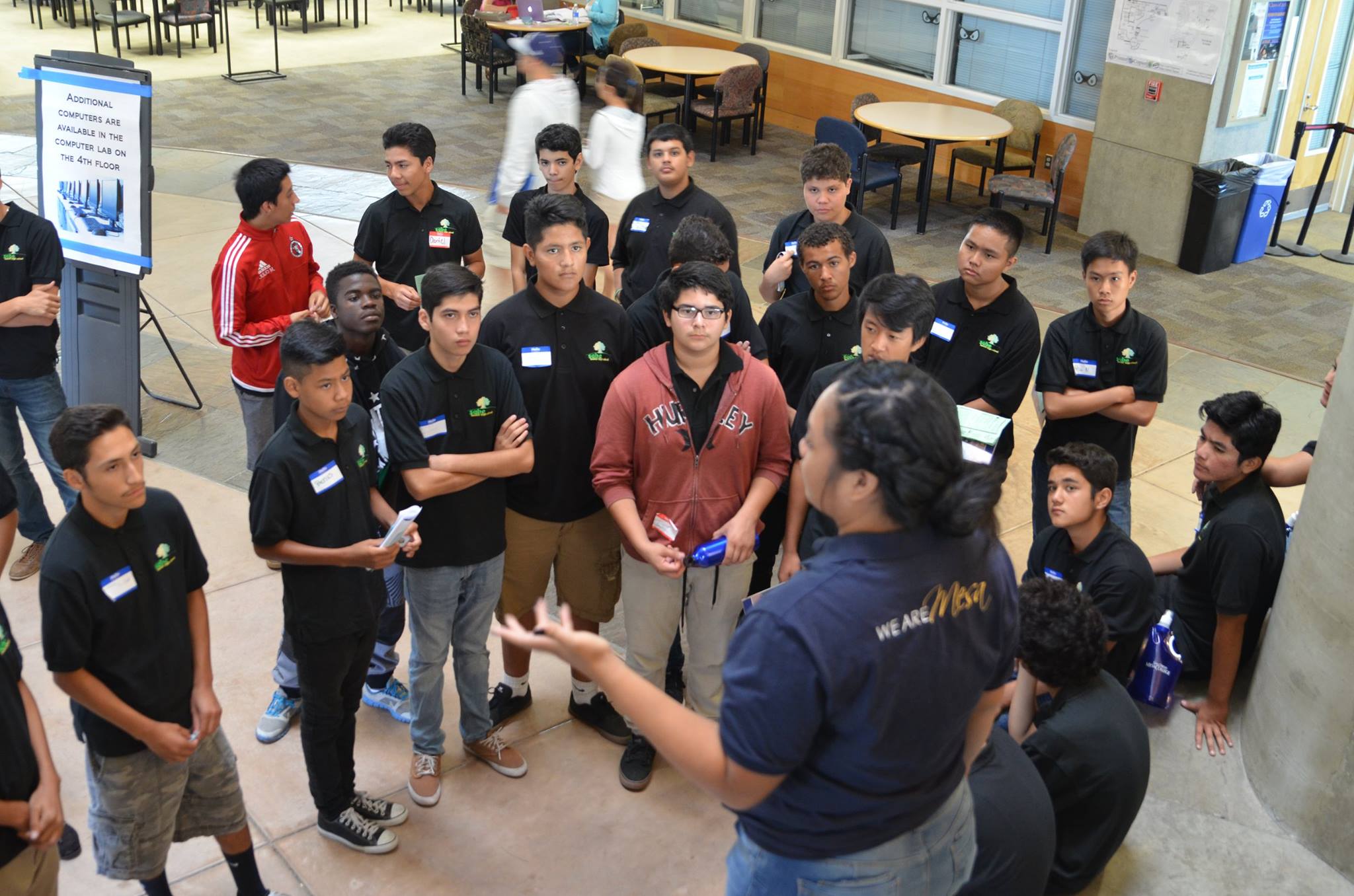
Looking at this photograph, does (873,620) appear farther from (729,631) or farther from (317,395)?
(729,631)

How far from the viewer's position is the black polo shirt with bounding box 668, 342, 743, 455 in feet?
11.8

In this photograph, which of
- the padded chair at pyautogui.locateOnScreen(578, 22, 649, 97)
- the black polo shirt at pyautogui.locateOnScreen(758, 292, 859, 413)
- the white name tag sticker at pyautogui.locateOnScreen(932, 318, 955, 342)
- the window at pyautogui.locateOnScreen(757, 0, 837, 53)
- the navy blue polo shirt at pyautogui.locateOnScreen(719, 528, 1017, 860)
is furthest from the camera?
the padded chair at pyautogui.locateOnScreen(578, 22, 649, 97)

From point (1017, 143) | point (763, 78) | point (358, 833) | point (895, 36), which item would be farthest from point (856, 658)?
point (895, 36)

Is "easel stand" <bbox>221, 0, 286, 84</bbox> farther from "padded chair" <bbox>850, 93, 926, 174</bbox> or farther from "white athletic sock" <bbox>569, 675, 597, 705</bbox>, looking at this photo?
"white athletic sock" <bbox>569, 675, 597, 705</bbox>

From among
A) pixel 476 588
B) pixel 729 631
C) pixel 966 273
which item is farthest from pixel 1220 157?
pixel 476 588

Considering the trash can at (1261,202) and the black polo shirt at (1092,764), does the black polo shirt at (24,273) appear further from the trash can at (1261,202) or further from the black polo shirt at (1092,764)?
the trash can at (1261,202)

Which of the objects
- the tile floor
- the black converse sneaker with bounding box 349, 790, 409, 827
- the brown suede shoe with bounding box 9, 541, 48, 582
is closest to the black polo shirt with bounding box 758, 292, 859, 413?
the tile floor

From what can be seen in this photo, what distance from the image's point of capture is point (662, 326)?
13.6 ft

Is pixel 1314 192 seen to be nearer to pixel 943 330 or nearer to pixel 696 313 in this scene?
pixel 943 330

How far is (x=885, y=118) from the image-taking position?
9.98 meters

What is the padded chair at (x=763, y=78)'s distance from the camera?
480 inches

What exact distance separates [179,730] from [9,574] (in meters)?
2.69

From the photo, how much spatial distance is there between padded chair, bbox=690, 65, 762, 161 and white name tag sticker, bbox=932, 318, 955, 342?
7.44m

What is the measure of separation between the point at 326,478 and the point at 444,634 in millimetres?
715
